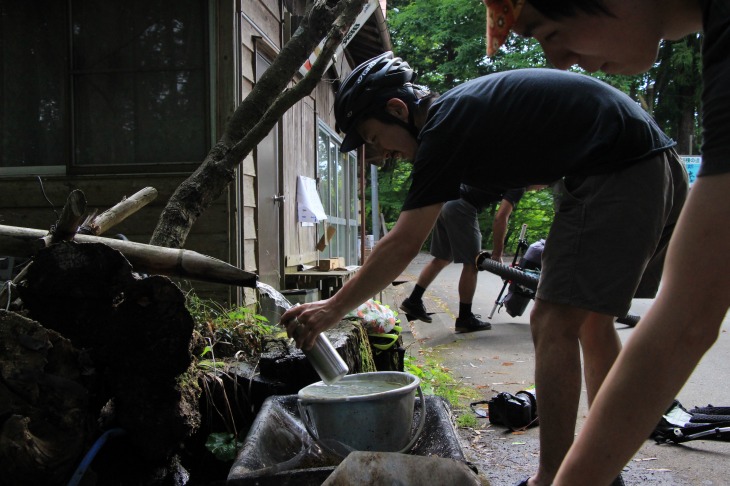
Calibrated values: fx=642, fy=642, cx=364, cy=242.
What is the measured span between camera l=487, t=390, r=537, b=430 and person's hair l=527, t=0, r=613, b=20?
3.14 metres

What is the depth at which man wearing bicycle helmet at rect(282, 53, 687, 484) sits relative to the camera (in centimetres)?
232

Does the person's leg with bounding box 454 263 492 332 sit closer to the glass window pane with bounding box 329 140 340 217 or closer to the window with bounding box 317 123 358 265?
the window with bounding box 317 123 358 265

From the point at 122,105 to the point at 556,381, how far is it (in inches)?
192

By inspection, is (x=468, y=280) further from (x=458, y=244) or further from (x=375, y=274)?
(x=375, y=274)

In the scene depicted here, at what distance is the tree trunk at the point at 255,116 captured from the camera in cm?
365

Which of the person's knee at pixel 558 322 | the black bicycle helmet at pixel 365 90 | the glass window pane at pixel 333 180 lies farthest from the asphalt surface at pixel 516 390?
the glass window pane at pixel 333 180

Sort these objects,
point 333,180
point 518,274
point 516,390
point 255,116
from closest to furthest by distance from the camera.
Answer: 1. point 255,116
2. point 516,390
3. point 518,274
4. point 333,180

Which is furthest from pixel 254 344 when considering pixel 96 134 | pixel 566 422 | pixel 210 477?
pixel 96 134

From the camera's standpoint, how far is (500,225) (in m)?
7.26

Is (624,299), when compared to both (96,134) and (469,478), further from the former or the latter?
(96,134)

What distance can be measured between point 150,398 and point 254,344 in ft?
4.40

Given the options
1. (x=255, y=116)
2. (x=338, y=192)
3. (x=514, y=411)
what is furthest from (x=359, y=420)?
(x=338, y=192)

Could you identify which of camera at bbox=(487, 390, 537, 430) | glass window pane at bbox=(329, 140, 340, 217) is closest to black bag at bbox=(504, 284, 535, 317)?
camera at bbox=(487, 390, 537, 430)

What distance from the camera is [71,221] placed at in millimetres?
2480
